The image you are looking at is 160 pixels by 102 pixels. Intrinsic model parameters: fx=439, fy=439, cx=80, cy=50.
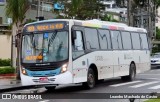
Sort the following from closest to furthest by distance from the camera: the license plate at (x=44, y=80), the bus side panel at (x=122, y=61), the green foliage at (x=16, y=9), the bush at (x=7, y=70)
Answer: the license plate at (x=44, y=80) < the bus side panel at (x=122, y=61) < the green foliage at (x=16, y=9) < the bush at (x=7, y=70)

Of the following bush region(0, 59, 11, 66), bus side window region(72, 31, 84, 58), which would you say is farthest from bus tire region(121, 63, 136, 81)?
bush region(0, 59, 11, 66)

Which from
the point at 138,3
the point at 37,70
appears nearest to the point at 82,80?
the point at 37,70

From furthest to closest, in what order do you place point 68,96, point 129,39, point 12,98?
point 129,39
point 68,96
point 12,98

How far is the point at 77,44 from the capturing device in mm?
17703

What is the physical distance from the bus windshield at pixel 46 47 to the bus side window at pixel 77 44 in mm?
359

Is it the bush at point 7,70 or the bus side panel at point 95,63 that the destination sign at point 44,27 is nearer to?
the bus side panel at point 95,63

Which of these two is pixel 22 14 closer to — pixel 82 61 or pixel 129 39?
A: pixel 129 39

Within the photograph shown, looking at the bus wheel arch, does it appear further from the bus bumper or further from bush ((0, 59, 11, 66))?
bush ((0, 59, 11, 66))

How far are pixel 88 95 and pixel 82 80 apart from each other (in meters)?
1.53

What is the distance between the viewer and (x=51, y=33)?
57.1 feet

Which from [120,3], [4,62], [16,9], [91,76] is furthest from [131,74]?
[120,3]

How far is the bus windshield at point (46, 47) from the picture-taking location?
671 inches

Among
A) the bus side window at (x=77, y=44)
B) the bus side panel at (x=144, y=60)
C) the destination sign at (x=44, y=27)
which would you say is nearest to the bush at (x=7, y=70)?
the bus side panel at (x=144, y=60)

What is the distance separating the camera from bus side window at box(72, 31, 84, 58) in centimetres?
1730
